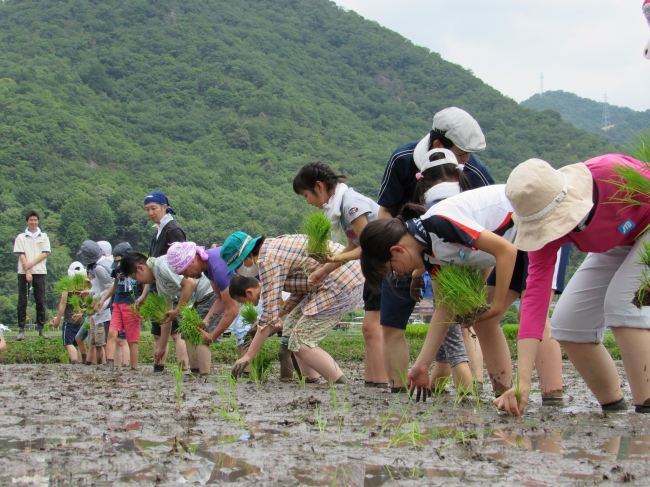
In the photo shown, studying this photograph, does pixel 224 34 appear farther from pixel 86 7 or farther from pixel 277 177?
pixel 277 177

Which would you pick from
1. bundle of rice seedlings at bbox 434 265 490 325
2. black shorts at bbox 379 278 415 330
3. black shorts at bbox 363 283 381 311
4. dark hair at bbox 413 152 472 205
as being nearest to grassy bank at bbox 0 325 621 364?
black shorts at bbox 363 283 381 311

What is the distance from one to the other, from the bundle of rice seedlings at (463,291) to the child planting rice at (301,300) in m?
1.91

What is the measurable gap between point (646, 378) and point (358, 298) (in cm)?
287

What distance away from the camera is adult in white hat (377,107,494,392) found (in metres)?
5.08

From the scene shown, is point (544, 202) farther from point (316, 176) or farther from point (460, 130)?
point (316, 176)

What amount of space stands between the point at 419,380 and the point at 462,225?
1.02 metres

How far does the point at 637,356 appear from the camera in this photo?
3885 millimetres

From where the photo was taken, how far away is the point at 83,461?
2.90 metres

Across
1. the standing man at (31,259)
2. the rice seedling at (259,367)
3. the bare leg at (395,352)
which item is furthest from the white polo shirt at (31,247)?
the bare leg at (395,352)

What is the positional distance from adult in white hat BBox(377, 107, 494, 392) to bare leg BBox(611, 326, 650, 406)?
4.97 ft

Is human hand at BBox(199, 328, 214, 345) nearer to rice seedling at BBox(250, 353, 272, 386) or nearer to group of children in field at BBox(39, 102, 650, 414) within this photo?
group of children in field at BBox(39, 102, 650, 414)

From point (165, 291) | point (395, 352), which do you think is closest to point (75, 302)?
point (165, 291)

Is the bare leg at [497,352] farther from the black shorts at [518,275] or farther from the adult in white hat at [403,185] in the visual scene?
the adult in white hat at [403,185]

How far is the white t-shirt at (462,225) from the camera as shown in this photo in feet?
13.0
